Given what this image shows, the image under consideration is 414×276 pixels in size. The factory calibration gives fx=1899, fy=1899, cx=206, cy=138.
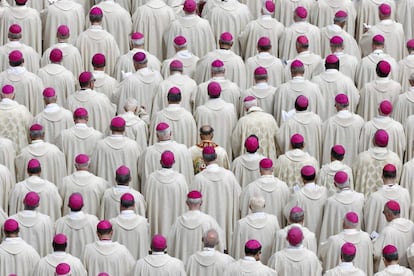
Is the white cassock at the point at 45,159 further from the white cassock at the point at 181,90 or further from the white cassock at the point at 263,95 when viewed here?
the white cassock at the point at 263,95

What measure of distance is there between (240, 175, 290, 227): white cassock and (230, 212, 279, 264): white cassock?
571mm

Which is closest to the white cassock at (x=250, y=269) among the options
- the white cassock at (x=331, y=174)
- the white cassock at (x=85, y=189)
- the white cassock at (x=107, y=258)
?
the white cassock at (x=107, y=258)

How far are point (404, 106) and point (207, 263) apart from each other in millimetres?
5081

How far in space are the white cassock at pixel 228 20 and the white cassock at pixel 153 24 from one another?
29.4 inches

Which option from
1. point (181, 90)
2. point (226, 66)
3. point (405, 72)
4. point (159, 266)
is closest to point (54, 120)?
point (181, 90)

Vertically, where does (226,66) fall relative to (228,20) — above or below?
below

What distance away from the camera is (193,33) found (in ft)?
103

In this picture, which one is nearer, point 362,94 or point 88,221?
point 88,221

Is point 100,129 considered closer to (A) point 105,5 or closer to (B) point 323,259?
(A) point 105,5

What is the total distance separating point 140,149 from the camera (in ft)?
95.0

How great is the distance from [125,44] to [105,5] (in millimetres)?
750

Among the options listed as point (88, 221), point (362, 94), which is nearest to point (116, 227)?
point (88, 221)

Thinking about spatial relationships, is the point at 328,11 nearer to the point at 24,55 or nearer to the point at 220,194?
the point at 24,55

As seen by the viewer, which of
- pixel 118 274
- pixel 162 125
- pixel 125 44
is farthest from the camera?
pixel 125 44
